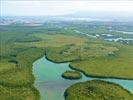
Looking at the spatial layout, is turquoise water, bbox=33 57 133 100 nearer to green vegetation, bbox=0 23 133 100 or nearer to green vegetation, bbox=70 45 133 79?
green vegetation, bbox=0 23 133 100

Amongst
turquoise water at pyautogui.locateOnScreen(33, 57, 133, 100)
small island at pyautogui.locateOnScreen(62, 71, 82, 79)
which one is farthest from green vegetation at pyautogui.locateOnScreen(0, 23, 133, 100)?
small island at pyautogui.locateOnScreen(62, 71, 82, 79)

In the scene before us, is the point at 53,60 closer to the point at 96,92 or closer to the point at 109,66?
the point at 109,66

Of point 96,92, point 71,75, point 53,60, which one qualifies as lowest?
point 53,60

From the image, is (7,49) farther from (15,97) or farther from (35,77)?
(15,97)

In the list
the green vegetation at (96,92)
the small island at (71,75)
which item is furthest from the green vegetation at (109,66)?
the green vegetation at (96,92)

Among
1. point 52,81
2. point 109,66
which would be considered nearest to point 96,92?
point 52,81

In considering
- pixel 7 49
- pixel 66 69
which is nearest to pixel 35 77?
pixel 66 69
